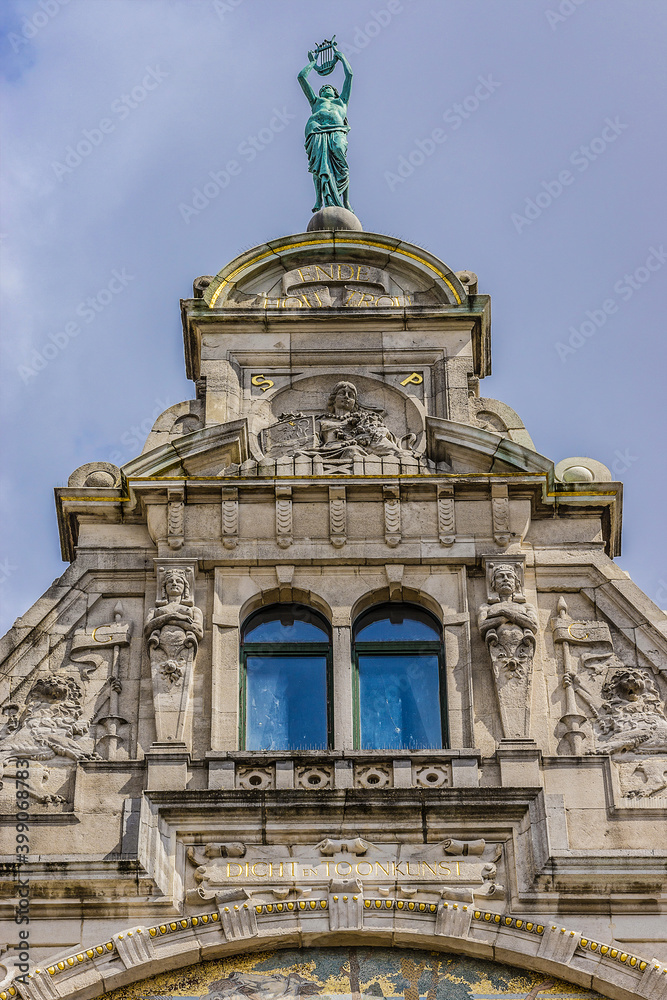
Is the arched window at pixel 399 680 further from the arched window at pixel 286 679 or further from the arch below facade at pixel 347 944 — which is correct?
the arch below facade at pixel 347 944

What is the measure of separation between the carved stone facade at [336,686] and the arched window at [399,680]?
28 millimetres

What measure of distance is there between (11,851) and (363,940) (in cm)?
350

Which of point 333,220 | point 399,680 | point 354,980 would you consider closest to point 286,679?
point 399,680

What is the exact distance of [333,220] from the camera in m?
26.8

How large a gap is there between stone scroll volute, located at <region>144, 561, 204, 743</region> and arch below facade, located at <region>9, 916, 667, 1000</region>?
2.29 meters

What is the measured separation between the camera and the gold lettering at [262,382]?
24.1m

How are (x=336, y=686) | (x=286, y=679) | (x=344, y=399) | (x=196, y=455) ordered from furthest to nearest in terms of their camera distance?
(x=344, y=399), (x=196, y=455), (x=286, y=679), (x=336, y=686)

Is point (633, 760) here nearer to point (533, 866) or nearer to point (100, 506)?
point (533, 866)

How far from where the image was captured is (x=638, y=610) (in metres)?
21.4

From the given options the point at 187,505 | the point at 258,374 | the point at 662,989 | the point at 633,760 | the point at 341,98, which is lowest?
the point at 662,989

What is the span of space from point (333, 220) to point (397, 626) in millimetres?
7298

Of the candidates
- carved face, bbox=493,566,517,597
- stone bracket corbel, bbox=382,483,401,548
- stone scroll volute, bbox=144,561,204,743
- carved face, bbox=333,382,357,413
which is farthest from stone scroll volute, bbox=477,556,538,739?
stone scroll volute, bbox=144,561,204,743

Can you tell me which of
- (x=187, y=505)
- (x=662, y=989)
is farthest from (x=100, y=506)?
(x=662, y=989)

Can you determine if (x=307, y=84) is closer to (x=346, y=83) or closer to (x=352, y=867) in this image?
(x=346, y=83)
